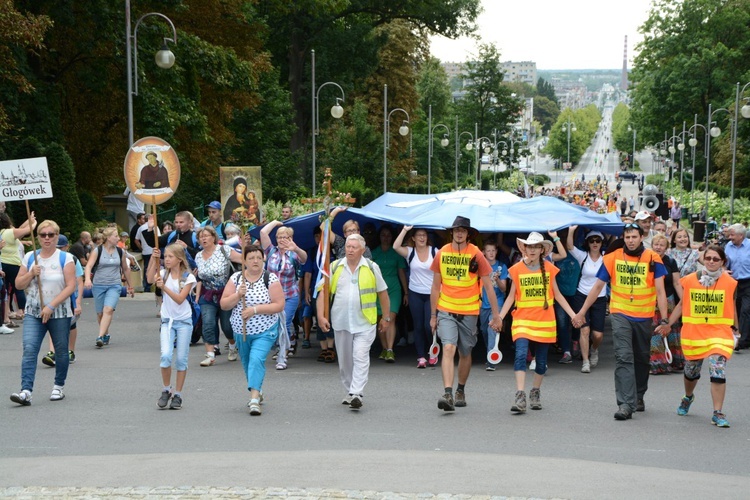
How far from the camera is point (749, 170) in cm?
6862

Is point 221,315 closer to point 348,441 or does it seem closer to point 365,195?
point 348,441

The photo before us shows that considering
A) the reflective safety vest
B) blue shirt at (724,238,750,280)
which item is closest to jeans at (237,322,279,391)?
the reflective safety vest

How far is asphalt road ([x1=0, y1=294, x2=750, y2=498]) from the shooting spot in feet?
26.2

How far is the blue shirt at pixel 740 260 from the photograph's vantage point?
15.5 m

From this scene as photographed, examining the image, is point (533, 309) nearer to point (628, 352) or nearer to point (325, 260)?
point (628, 352)

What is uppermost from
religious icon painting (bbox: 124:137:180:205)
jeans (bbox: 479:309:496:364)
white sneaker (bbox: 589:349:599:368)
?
religious icon painting (bbox: 124:137:180:205)

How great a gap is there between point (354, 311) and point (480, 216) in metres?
4.43

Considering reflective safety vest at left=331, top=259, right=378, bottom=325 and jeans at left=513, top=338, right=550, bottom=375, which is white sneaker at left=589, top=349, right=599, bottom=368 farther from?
reflective safety vest at left=331, top=259, right=378, bottom=325

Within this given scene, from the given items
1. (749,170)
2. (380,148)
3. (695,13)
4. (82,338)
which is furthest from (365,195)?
(695,13)

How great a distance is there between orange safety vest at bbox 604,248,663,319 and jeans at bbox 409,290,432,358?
11.9ft

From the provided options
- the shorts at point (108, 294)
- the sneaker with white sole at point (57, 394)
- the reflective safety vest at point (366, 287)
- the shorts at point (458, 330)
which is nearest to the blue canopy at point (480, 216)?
the shorts at point (108, 294)

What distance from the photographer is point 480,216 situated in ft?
48.4

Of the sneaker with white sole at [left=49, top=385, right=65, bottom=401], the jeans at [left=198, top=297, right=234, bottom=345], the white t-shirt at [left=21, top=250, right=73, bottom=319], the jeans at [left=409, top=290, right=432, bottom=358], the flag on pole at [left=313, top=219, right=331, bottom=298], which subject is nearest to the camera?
the white t-shirt at [left=21, top=250, right=73, bottom=319]

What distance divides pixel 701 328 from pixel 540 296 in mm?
1510
